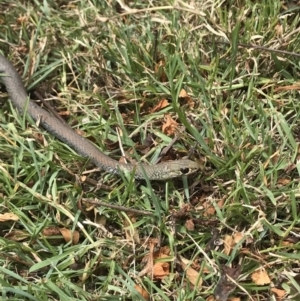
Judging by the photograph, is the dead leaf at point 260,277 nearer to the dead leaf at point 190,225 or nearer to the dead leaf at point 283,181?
the dead leaf at point 190,225

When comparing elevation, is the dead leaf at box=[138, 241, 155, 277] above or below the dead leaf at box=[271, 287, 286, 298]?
above

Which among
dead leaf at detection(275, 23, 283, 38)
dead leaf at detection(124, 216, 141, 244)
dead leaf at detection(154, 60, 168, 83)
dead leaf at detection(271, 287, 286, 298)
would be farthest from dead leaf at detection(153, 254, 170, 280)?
dead leaf at detection(275, 23, 283, 38)

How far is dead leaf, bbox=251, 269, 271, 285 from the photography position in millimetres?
2838

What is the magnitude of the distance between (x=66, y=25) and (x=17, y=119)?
2.75 feet

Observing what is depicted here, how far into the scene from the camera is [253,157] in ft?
10.5

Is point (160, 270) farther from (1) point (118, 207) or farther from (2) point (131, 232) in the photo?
(1) point (118, 207)

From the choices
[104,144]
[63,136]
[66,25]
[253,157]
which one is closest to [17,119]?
[63,136]

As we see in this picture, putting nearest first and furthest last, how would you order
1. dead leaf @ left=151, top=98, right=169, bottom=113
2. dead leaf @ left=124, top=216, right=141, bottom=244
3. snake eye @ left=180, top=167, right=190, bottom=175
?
1. dead leaf @ left=124, top=216, right=141, bottom=244
2. snake eye @ left=180, top=167, right=190, bottom=175
3. dead leaf @ left=151, top=98, right=169, bottom=113

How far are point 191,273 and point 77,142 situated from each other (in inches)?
41.1

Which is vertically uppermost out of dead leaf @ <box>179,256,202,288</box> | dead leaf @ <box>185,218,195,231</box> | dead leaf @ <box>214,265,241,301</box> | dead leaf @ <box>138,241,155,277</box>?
dead leaf @ <box>185,218,195,231</box>

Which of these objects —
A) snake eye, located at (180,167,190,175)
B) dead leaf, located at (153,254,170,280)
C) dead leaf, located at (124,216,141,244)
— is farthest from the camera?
snake eye, located at (180,167,190,175)

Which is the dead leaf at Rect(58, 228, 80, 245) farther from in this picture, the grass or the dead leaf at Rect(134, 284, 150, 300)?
the dead leaf at Rect(134, 284, 150, 300)

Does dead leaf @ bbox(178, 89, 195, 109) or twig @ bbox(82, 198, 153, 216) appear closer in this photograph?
twig @ bbox(82, 198, 153, 216)

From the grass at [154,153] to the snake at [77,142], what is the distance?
2.4 inches
